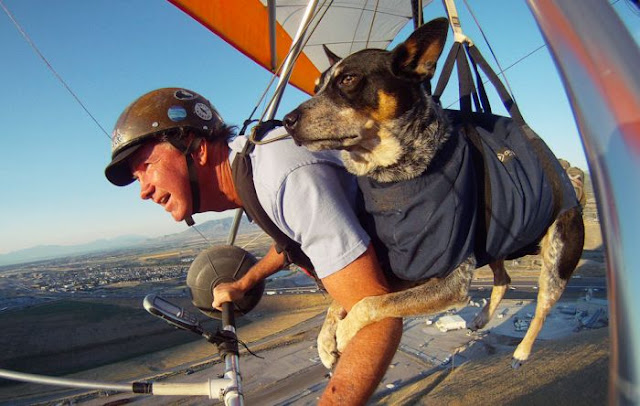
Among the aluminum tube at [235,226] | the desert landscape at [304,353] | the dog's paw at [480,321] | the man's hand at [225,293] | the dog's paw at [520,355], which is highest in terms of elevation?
the aluminum tube at [235,226]

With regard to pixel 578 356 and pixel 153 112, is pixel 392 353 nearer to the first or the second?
pixel 153 112

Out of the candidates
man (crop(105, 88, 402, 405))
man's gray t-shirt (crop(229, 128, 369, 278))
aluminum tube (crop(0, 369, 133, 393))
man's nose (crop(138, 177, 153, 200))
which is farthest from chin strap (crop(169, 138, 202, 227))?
aluminum tube (crop(0, 369, 133, 393))

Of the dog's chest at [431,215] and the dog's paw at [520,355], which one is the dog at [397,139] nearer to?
the dog's chest at [431,215]

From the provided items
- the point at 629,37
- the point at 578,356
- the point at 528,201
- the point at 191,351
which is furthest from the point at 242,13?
the point at 191,351

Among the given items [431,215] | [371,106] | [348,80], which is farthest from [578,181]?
[348,80]

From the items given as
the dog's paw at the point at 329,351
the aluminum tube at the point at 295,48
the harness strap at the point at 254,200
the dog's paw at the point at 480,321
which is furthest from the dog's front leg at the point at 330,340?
the aluminum tube at the point at 295,48

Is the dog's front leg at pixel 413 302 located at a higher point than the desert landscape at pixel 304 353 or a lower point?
higher

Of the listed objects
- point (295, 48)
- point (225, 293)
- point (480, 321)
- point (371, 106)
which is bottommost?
point (480, 321)

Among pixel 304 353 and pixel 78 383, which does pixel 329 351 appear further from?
pixel 304 353
